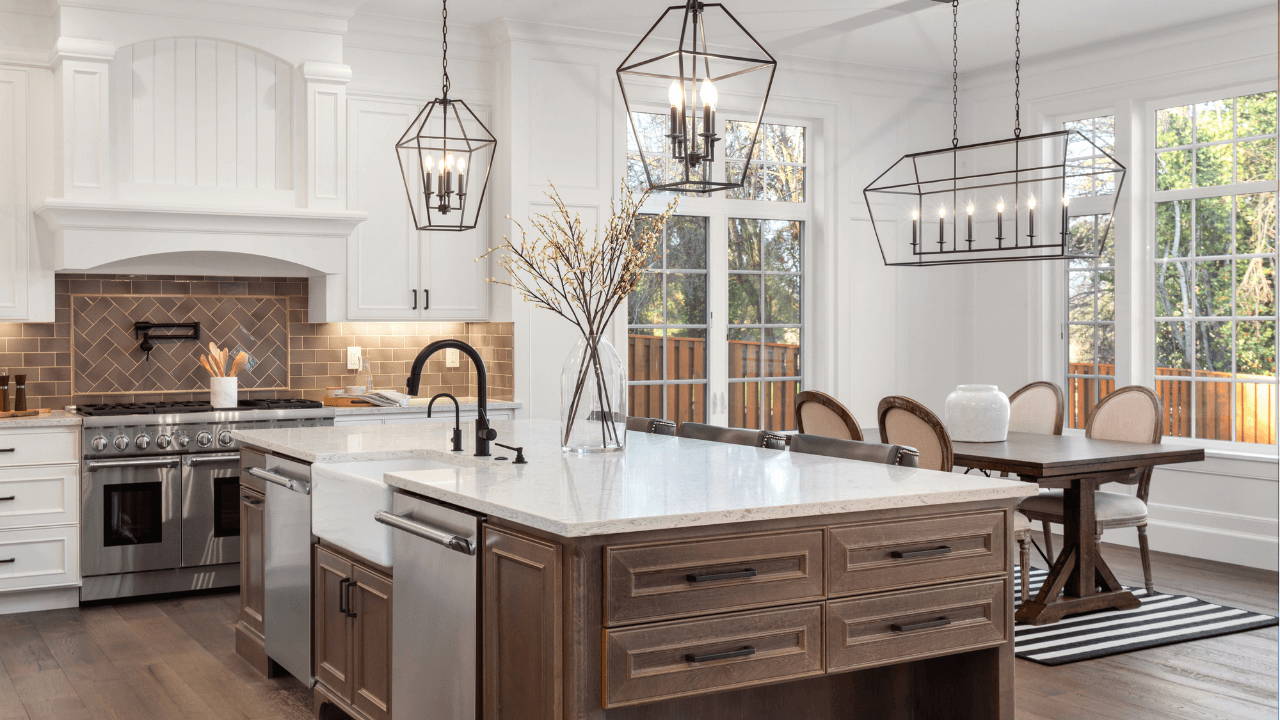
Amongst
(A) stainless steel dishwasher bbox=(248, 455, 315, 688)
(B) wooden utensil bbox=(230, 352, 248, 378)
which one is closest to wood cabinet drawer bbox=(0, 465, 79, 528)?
(B) wooden utensil bbox=(230, 352, 248, 378)

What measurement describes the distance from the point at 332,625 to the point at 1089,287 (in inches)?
201

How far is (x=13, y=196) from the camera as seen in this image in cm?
526

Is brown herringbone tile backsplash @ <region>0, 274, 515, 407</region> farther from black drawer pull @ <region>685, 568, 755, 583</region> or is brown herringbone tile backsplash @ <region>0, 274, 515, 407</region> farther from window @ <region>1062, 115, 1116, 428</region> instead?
black drawer pull @ <region>685, 568, 755, 583</region>

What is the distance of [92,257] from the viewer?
520cm

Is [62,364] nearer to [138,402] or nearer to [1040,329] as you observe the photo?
[138,402]

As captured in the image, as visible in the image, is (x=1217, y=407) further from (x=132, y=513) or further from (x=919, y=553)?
(x=132, y=513)

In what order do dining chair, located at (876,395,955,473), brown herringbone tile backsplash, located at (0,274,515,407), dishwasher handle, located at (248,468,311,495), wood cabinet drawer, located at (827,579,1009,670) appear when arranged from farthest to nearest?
brown herringbone tile backsplash, located at (0,274,515,407), dining chair, located at (876,395,955,473), dishwasher handle, located at (248,468,311,495), wood cabinet drawer, located at (827,579,1009,670)

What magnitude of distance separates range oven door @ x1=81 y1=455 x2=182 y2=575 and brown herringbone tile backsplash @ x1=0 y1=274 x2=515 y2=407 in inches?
28.0

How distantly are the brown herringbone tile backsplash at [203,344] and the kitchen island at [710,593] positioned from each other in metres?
3.31

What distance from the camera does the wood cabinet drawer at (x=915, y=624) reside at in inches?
99.1

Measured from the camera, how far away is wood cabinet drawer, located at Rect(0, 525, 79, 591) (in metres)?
4.95

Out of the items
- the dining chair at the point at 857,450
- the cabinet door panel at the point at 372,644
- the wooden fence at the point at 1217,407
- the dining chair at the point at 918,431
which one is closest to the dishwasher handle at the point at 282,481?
the cabinet door panel at the point at 372,644

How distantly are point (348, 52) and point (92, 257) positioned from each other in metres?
1.68

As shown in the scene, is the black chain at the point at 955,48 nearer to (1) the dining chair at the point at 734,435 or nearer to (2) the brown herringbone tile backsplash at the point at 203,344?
(1) the dining chair at the point at 734,435
